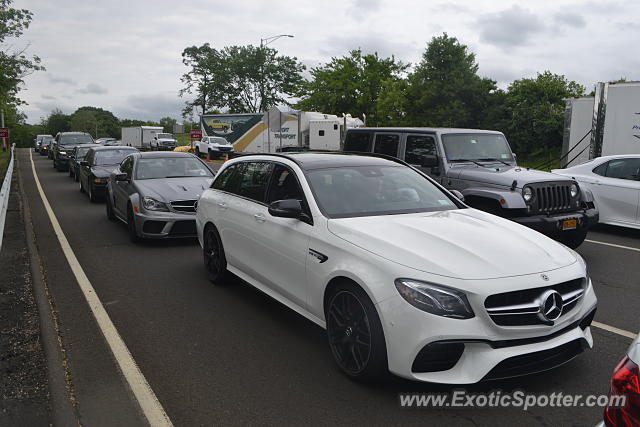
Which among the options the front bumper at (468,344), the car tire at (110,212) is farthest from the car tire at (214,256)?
the car tire at (110,212)

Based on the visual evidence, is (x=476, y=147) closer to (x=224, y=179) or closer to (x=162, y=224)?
(x=224, y=179)

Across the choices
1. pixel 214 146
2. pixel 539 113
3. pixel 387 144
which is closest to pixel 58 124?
pixel 214 146

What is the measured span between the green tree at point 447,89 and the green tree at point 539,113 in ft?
12.3

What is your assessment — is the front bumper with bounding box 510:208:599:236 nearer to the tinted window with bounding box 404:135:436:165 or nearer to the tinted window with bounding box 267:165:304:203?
the tinted window with bounding box 404:135:436:165

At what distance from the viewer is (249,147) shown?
41.4 metres

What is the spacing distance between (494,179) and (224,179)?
12.8 feet

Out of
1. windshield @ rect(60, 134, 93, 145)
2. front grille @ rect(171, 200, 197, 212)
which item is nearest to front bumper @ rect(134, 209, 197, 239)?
front grille @ rect(171, 200, 197, 212)

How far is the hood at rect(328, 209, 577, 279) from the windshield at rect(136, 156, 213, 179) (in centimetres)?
670

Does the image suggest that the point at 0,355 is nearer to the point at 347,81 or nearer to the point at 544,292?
the point at 544,292

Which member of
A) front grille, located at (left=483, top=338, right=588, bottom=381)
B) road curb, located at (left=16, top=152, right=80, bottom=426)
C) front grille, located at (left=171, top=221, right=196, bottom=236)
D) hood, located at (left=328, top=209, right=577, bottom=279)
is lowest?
road curb, located at (left=16, top=152, right=80, bottom=426)

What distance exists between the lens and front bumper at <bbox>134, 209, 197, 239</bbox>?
353 inches

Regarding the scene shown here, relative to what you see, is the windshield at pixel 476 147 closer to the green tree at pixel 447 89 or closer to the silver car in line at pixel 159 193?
the silver car in line at pixel 159 193

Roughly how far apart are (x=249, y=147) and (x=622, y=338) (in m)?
37.9

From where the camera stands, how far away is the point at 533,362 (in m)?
3.56
